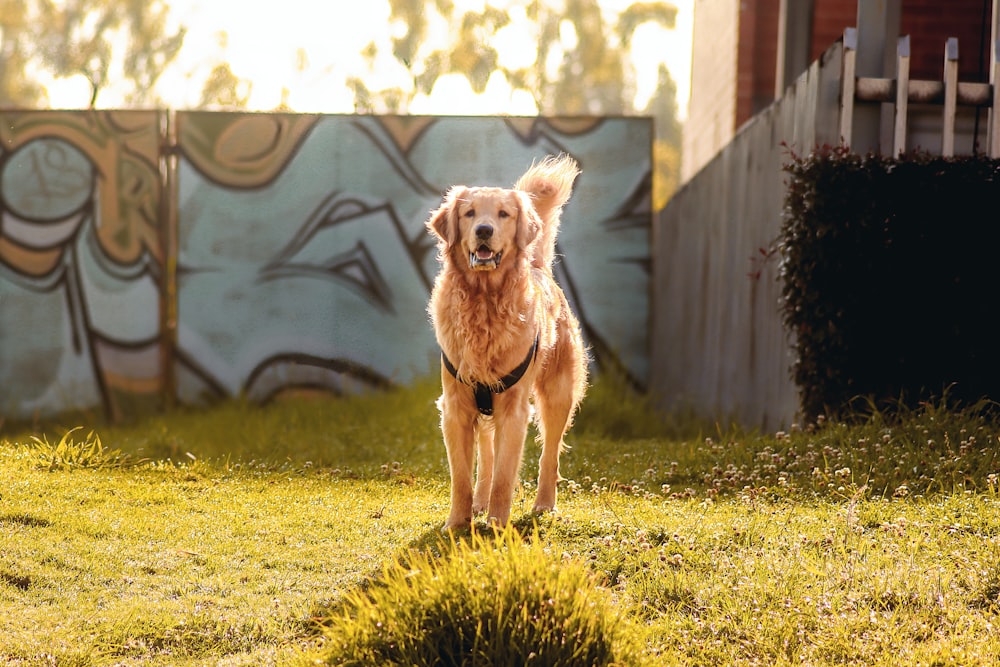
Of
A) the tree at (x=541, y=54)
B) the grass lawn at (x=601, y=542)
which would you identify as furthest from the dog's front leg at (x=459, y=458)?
the tree at (x=541, y=54)

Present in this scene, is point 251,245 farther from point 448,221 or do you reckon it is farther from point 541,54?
point 541,54

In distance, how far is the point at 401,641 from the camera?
3.20 m

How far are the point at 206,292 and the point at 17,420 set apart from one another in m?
2.32

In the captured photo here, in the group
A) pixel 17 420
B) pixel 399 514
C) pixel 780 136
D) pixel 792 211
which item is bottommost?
pixel 17 420

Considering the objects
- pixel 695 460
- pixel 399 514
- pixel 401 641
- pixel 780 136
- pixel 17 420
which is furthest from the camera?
pixel 17 420

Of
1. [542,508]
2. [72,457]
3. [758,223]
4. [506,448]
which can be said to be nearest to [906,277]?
[758,223]

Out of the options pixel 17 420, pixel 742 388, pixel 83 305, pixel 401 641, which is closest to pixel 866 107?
pixel 742 388

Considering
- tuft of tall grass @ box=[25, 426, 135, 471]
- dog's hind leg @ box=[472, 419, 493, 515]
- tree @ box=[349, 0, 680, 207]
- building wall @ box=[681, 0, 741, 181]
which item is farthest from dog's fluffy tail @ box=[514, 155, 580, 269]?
tree @ box=[349, 0, 680, 207]

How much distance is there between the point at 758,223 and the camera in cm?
812

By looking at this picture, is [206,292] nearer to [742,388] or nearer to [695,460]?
[742,388]

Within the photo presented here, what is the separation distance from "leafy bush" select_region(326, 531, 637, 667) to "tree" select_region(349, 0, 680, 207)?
2321 centimetres

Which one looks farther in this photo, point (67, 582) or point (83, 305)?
point (83, 305)

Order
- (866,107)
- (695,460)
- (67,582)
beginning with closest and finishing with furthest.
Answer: (67,582) → (695,460) → (866,107)

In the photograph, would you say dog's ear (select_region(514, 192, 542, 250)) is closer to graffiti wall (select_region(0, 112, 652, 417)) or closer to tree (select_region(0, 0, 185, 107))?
graffiti wall (select_region(0, 112, 652, 417))
